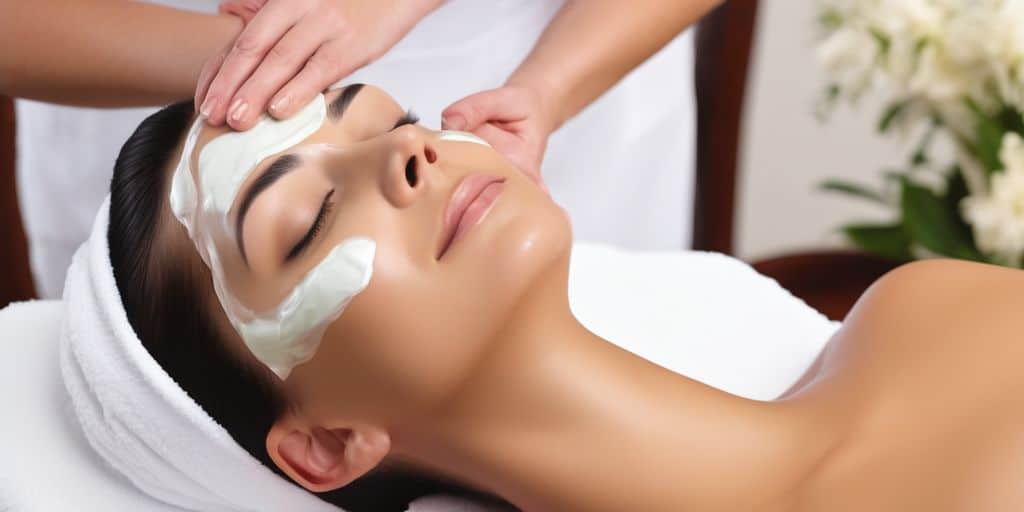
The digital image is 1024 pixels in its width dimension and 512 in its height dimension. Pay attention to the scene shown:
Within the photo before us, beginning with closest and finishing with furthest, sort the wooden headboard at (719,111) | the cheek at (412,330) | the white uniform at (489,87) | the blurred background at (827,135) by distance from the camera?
the cheek at (412,330) < the blurred background at (827,135) < the white uniform at (489,87) < the wooden headboard at (719,111)

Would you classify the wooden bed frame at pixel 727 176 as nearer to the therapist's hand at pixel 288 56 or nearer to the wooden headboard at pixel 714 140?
the wooden headboard at pixel 714 140

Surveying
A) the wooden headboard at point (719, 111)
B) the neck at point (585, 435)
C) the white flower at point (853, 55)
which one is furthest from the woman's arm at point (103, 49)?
the wooden headboard at point (719, 111)

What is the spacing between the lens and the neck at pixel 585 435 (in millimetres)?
897

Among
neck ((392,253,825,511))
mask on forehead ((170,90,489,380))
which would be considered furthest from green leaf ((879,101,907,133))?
mask on forehead ((170,90,489,380))

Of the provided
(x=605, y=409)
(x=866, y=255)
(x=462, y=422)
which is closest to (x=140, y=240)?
(x=462, y=422)

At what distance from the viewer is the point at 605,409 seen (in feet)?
3.05

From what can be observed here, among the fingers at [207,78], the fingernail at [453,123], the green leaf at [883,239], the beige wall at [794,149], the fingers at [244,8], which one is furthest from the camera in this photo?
the beige wall at [794,149]

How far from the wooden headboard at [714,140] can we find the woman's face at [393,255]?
0.83m

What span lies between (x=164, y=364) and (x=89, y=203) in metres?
0.64

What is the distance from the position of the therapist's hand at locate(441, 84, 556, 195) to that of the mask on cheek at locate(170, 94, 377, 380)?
223 mm

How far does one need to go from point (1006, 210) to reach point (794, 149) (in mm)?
1121

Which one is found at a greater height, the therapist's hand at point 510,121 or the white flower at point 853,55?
the white flower at point 853,55

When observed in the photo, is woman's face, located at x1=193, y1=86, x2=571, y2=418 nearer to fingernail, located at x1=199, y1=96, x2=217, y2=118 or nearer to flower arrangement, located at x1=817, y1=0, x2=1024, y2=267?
fingernail, located at x1=199, y1=96, x2=217, y2=118

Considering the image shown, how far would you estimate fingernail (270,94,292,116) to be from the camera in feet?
3.05
